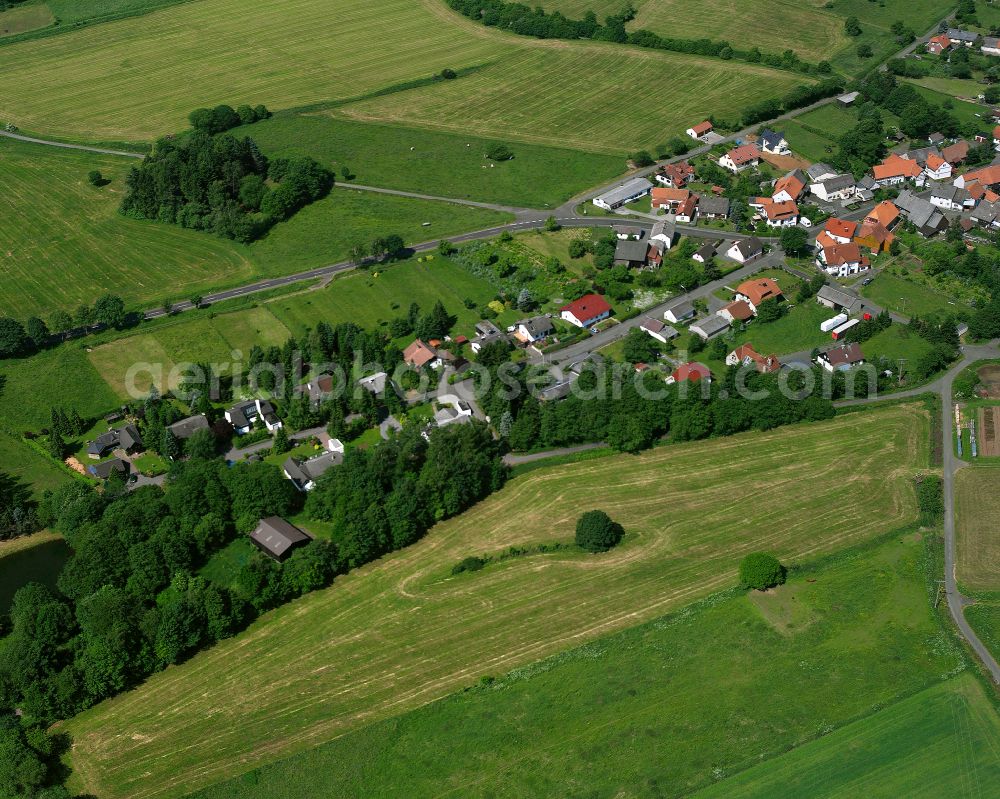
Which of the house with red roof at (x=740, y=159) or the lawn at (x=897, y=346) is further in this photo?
the house with red roof at (x=740, y=159)

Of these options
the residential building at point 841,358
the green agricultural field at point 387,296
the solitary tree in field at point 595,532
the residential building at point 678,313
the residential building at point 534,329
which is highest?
the green agricultural field at point 387,296

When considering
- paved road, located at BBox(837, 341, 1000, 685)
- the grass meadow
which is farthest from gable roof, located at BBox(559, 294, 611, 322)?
paved road, located at BBox(837, 341, 1000, 685)

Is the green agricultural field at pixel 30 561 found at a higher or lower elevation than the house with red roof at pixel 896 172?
lower

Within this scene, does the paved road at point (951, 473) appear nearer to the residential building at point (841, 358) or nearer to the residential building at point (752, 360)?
the residential building at point (841, 358)

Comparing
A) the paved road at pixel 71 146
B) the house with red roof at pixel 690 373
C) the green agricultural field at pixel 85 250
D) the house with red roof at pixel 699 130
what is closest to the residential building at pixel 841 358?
the house with red roof at pixel 690 373

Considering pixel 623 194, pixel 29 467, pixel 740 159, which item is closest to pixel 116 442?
pixel 29 467

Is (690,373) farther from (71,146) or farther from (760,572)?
(71,146)
